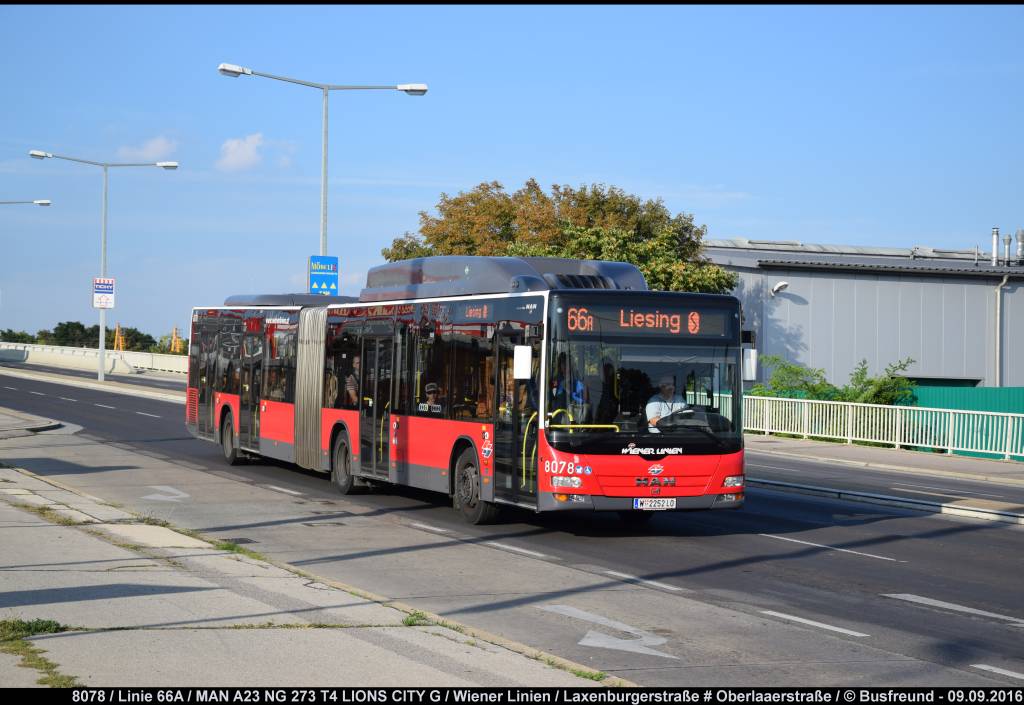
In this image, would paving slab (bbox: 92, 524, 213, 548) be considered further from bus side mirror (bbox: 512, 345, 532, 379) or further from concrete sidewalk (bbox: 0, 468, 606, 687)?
bus side mirror (bbox: 512, 345, 532, 379)

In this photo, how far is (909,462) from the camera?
29.3m

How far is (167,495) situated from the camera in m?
18.7

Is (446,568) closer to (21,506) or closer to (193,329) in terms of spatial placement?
(21,506)

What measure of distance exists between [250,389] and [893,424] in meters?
17.9

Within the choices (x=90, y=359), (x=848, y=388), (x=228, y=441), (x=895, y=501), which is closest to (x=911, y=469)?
(x=895, y=501)

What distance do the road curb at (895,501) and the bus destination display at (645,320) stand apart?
6.17 m

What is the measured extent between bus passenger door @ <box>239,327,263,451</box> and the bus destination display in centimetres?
1041

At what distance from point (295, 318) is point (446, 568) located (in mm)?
10862

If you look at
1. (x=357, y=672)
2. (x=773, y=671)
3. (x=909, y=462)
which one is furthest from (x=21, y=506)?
(x=909, y=462)

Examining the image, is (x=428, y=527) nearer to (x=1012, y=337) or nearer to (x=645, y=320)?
(x=645, y=320)

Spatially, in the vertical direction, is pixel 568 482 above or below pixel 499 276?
below

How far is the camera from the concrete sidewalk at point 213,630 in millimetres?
7277

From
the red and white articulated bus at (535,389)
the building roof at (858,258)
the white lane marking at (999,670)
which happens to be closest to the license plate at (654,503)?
the red and white articulated bus at (535,389)

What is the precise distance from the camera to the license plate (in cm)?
1466
